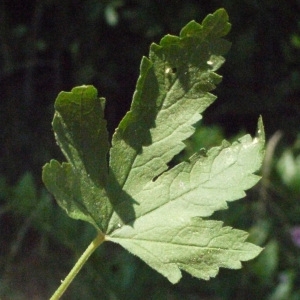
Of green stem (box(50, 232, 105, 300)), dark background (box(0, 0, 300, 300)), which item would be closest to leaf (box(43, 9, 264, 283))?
green stem (box(50, 232, 105, 300))

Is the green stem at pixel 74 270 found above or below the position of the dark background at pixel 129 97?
above

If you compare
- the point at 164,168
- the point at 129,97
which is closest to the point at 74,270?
the point at 164,168

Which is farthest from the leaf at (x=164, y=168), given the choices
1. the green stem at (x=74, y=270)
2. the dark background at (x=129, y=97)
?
the dark background at (x=129, y=97)

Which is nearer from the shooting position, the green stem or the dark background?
the green stem

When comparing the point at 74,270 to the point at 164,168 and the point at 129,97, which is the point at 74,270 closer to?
the point at 164,168

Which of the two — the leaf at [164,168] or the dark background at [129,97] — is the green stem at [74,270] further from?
the dark background at [129,97]

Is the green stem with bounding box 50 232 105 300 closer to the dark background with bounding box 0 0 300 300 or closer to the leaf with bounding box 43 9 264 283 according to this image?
the leaf with bounding box 43 9 264 283
